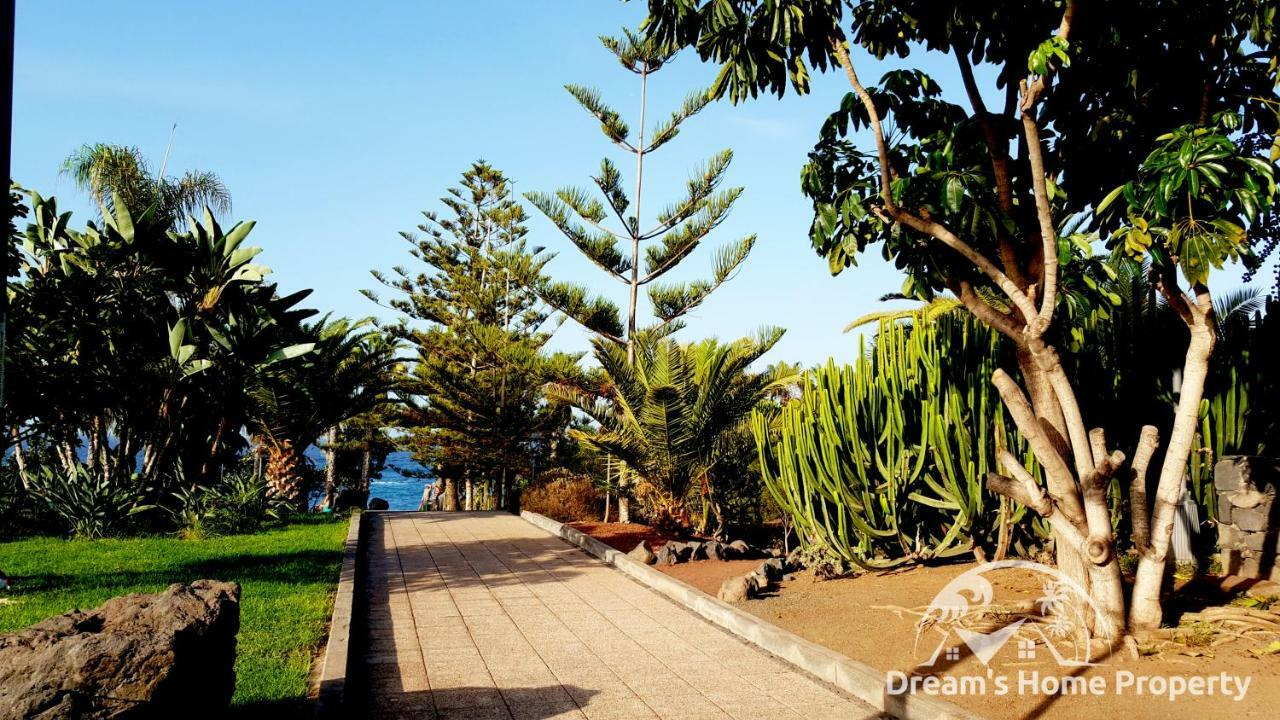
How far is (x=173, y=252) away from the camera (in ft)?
42.5

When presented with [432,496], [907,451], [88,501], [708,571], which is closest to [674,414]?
[708,571]

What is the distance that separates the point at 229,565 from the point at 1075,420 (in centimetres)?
808

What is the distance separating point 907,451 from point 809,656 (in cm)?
271

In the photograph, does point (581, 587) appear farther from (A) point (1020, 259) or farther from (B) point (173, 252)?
(B) point (173, 252)

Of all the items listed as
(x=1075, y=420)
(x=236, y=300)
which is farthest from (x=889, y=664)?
(x=236, y=300)

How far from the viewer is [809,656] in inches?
227

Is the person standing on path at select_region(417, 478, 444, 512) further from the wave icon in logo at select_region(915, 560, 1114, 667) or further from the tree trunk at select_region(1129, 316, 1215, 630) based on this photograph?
the tree trunk at select_region(1129, 316, 1215, 630)

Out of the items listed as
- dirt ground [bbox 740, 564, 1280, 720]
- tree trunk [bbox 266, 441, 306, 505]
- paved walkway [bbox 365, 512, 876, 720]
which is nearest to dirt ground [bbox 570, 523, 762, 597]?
paved walkway [bbox 365, 512, 876, 720]

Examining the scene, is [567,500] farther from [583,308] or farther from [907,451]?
[907,451]

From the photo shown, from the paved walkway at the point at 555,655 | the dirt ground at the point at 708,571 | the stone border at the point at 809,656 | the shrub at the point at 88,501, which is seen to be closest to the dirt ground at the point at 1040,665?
the stone border at the point at 809,656

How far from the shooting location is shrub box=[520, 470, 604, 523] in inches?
693

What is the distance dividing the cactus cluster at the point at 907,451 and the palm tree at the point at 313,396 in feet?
36.4

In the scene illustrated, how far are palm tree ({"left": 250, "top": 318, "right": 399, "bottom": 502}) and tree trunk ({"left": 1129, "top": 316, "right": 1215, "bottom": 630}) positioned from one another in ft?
46.6

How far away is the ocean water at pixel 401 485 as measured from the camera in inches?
1169
